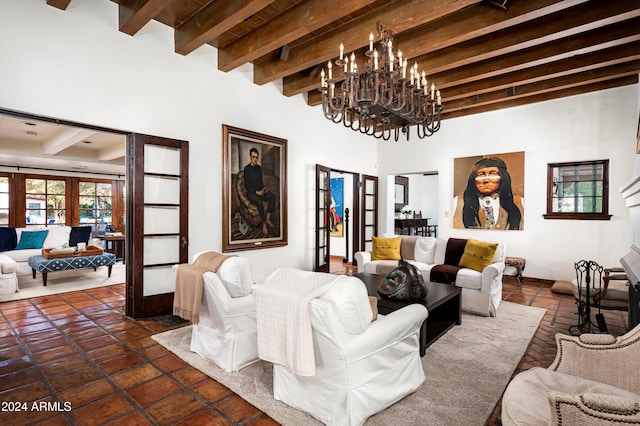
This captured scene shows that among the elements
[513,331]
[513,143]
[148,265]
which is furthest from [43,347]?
[513,143]

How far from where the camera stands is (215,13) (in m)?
3.38

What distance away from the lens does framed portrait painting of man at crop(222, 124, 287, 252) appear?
457 cm

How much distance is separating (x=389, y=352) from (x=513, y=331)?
2.16 meters

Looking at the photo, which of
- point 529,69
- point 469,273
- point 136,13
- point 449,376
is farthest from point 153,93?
point 529,69

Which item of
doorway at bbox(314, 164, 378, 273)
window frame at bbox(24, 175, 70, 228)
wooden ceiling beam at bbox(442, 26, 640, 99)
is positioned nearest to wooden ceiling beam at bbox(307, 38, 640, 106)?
wooden ceiling beam at bbox(442, 26, 640, 99)

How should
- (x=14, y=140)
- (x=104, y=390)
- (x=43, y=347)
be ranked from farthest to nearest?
(x=14, y=140) < (x=43, y=347) < (x=104, y=390)

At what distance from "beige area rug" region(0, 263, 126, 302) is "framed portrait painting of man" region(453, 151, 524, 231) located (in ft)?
21.5

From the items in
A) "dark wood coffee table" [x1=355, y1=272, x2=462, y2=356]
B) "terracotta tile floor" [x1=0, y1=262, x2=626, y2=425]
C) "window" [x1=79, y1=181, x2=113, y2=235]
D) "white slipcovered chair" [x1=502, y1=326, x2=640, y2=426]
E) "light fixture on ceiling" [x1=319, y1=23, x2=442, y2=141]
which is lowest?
"terracotta tile floor" [x1=0, y1=262, x2=626, y2=425]

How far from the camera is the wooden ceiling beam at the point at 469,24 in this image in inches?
118

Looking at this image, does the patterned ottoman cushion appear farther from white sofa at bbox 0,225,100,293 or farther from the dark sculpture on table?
the dark sculpture on table

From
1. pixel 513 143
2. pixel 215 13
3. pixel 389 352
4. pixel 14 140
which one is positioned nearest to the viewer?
pixel 389 352

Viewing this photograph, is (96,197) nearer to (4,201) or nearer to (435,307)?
(4,201)

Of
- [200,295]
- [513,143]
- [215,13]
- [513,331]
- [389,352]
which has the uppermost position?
[215,13]

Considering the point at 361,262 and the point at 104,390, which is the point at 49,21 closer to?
the point at 104,390
